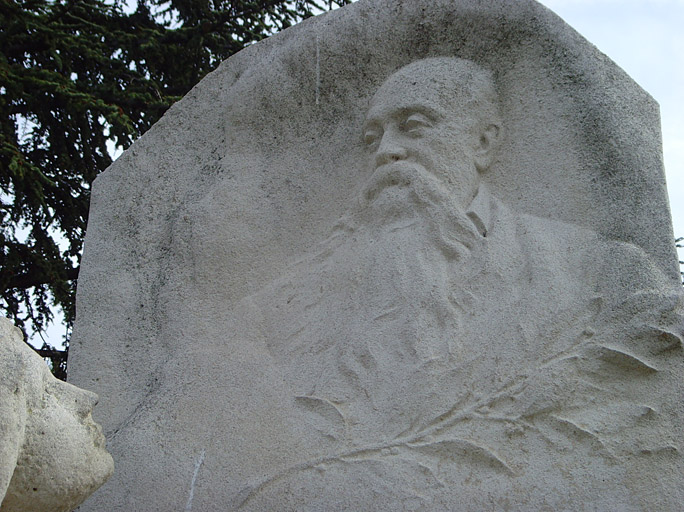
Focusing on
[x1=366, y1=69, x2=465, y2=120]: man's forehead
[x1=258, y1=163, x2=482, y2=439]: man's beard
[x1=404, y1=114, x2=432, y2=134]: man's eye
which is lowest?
[x1=258, y1=163, x2=482, y2=439]: man's beard

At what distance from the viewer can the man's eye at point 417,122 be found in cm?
343

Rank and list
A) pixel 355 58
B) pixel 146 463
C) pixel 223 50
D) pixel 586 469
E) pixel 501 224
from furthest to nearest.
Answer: pixel 223 50, pixel 355 58, pixel 501 224, pixel 146 463, pixel 586 469

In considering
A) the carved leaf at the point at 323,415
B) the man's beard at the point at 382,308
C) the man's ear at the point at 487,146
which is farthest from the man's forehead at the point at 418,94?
the carved leaf at the point at 323,415

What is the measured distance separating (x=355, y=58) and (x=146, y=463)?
1679mm

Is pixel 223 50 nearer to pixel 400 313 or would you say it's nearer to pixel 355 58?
pixel 355 58

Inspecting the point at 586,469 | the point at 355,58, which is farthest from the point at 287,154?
the point at 586,469

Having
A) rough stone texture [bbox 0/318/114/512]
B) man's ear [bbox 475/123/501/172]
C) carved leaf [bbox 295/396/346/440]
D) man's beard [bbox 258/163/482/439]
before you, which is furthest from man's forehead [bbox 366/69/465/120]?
rough stone texture [bbox 0/318/114/512]

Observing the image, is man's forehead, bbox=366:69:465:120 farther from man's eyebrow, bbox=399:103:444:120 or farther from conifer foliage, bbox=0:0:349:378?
conifer foliage, bbox=0:0:349:378

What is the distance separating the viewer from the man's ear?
136 inches

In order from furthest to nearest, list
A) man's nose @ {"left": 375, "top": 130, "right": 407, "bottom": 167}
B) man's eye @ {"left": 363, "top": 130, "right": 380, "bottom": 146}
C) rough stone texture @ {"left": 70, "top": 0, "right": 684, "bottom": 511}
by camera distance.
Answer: man's eye @ {"left": 363, "top": 130, "right": 380, "bottom": 146}
man's nose @ {"left": 375, "top": 130, "right": 407, "bottom": 167}
rough stone texture @ {"left": 70, "top": 0, "right": 684, "bottom": 511}

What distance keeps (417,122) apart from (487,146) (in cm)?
27

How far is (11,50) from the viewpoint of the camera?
19.7 ft

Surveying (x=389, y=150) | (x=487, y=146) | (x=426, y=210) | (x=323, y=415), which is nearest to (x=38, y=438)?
(x=323, y=415)

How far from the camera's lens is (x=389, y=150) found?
340 cm
